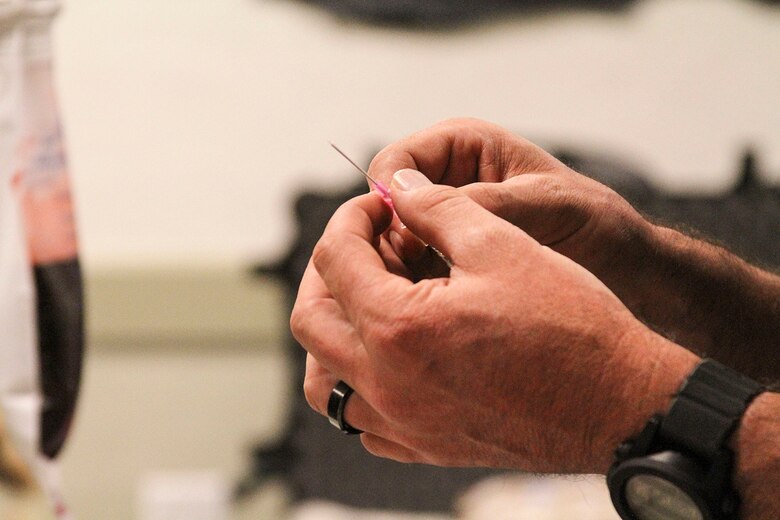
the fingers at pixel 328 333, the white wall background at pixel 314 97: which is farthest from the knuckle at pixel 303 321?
the white wall background at pixel 314 97

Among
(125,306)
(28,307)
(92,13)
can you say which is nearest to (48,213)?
(28,307)

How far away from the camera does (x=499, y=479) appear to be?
1.33 meters

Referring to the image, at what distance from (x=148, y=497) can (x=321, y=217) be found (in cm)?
51

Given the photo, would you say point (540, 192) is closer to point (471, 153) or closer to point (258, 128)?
point (471, 153)

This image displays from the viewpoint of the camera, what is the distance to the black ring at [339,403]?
621mm

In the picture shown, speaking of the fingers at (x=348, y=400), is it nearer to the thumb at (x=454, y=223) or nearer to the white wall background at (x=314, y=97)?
the thumb at (x=454, y=223)

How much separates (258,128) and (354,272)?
112cm

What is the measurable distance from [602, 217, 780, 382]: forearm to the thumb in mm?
235

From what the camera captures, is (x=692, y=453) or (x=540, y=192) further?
(x=540, y=192)

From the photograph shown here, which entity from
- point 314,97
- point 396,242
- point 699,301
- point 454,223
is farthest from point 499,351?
point 314,97

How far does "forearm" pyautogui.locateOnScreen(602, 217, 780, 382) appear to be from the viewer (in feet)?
2.53

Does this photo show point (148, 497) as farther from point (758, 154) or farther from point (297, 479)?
point (758, 154)

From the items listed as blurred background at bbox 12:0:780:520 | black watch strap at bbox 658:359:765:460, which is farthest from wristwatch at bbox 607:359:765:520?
blurred background at bbox 12:0:780:520

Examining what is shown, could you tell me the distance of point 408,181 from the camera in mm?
636
